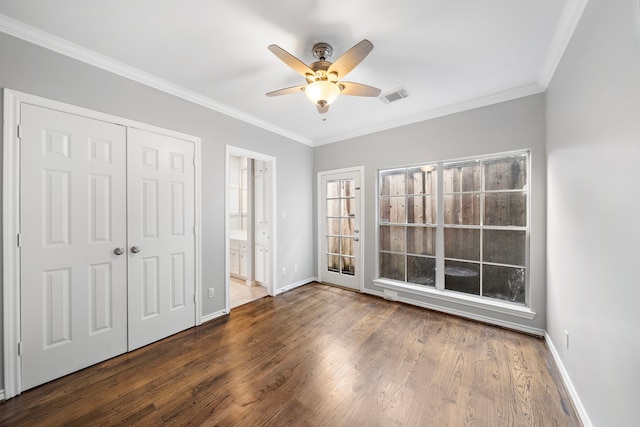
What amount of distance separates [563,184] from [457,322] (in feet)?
6.06

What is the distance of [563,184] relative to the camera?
196 centimetres

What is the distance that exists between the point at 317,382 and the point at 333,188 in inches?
122

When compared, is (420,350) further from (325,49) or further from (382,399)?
(325,49)

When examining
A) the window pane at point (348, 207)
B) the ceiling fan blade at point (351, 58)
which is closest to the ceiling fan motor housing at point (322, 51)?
the ceiling fan blade at point (351, 58)

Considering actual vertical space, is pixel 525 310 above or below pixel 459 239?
below

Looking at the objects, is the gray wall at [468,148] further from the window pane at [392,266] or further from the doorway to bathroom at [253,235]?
the doorway to bathroom at [253,235]

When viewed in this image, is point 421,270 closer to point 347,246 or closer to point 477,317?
point 477,317

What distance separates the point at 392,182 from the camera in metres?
3.72

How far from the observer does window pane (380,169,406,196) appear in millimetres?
3625

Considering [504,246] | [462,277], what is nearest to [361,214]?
[462,277]

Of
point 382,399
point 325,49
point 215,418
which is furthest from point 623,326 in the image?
point 325,49

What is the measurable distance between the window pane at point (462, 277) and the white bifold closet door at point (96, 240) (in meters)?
3.33

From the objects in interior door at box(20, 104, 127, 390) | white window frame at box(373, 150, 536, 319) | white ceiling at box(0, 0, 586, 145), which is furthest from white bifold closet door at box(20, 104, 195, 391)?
white window frame at box(373, 150, 536, 319)

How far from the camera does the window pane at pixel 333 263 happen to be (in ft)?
14.1
